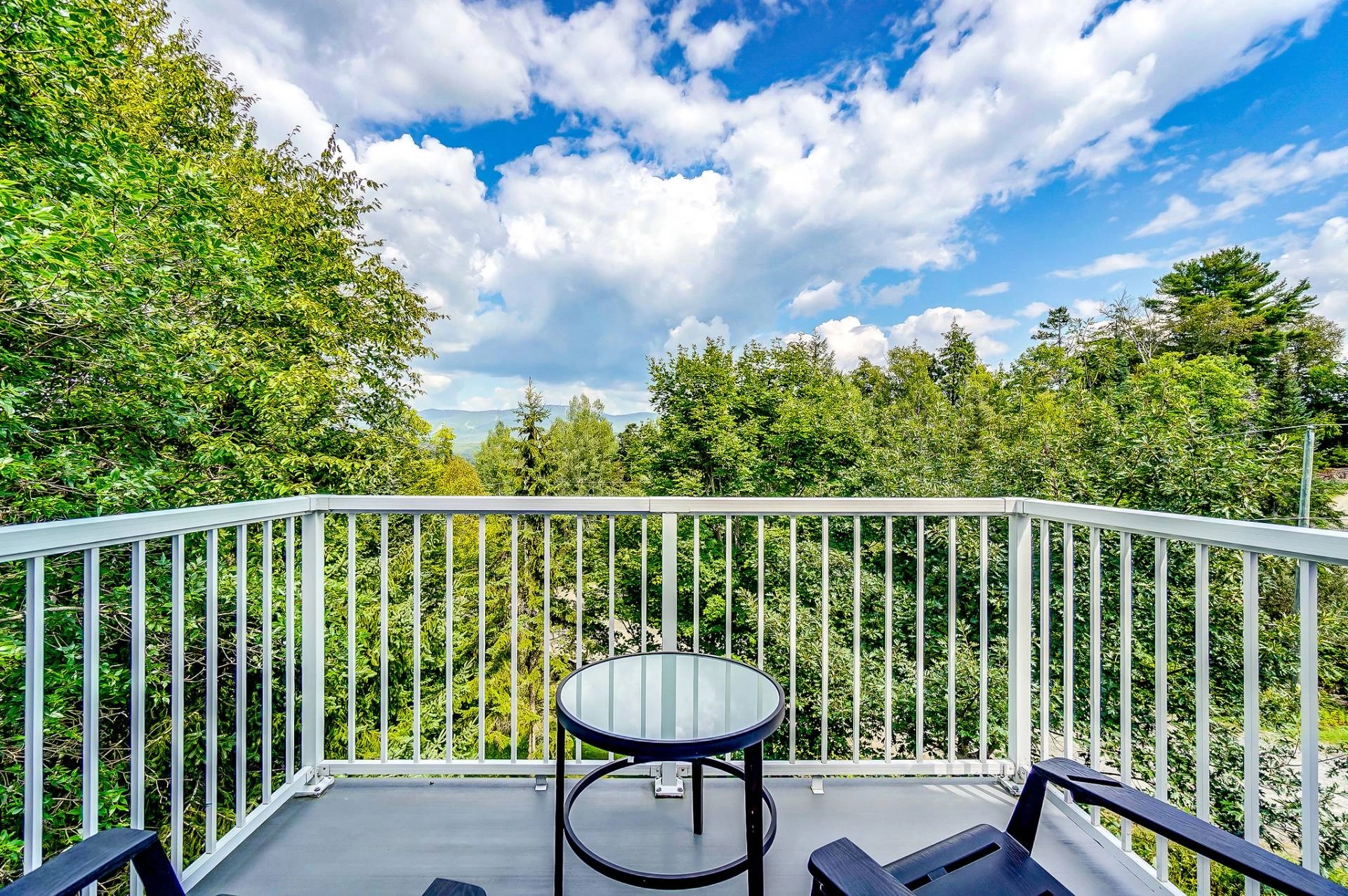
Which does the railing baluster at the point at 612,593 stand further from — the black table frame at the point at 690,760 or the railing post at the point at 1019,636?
the railing post at the point at 1019,636

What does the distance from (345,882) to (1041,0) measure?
8831 millimetres

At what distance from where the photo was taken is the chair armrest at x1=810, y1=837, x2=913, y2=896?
2.83ft

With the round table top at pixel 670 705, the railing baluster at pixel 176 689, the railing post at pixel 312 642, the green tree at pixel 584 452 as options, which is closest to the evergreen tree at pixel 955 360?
the green tree at pixel 584 452

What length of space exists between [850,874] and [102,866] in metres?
1.18

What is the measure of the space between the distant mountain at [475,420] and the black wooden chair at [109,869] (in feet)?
29.8

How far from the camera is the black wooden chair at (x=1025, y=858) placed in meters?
0.86

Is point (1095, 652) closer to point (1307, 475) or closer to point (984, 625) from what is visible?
point (984, 625)

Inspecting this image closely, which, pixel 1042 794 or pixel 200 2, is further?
pixel 200 2

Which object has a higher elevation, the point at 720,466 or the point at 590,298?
the point at 590,298

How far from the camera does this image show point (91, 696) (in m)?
1.22

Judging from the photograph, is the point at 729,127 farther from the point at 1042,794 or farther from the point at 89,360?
the point at 1042,794

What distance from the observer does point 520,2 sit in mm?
5641

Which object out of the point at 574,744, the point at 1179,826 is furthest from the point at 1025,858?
the point at 574,744

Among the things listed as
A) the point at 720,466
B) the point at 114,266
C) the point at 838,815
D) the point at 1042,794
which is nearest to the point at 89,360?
the point at 114,266
